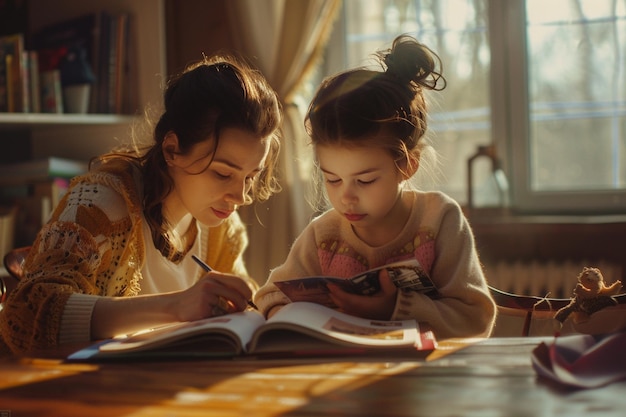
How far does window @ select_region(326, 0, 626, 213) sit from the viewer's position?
8.54ft

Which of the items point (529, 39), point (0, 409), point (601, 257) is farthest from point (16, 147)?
point (0, 409)

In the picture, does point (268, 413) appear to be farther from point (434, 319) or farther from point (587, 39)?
point (587, 39)

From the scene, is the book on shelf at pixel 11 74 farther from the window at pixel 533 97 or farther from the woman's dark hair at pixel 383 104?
the woman's dark hair at pixel 383 104

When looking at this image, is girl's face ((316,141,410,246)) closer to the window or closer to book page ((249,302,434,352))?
book page ((249,302,434,352))

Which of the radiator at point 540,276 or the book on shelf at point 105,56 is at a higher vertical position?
the book on shelf at point 105,56

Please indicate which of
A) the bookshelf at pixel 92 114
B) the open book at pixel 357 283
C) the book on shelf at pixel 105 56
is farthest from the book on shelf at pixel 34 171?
the open book at pixel 357 283

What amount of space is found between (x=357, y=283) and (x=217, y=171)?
1.34ft

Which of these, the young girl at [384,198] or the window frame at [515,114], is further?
the window frame at [515,114]

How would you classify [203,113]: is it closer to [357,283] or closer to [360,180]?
[360,180]

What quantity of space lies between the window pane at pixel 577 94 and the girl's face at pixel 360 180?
4.67ft

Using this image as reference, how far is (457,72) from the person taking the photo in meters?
2.76

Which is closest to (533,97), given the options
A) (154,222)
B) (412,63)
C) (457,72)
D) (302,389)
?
(457,72)

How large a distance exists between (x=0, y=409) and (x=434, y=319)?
2.23 ft

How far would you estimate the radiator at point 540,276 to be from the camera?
2457 mm
